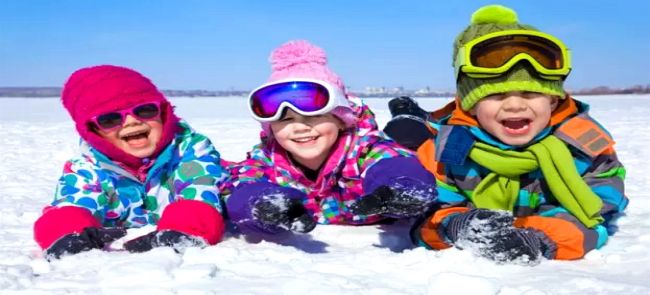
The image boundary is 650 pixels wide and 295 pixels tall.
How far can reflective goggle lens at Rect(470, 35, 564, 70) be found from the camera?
102 inches

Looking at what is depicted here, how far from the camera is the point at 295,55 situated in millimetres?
2980

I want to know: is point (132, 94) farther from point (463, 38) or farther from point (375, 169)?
point (463, 38)

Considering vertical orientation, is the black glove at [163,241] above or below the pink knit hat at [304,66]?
below

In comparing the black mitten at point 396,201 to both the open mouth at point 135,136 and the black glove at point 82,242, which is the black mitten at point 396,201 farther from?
the open mouth at point 135,136

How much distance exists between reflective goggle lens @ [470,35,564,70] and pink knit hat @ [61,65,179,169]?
1.65 meters

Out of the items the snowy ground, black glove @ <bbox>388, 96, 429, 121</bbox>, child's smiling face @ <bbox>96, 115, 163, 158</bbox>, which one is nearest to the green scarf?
the snowy ground

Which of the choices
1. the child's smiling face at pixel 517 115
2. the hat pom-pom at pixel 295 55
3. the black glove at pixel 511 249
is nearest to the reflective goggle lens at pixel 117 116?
the hat pom-pom at pixel 295 55

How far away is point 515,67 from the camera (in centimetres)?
258

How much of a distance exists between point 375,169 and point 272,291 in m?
0.92

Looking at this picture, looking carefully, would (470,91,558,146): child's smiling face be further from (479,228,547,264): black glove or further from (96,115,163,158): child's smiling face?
(96,115,163,158): child's smiling face

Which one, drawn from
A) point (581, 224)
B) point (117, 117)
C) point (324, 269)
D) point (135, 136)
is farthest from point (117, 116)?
point (581, 224)

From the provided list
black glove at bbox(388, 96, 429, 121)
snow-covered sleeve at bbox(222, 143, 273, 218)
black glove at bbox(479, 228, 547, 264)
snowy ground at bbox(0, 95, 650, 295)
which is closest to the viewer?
snowy ground at bbox(0, 95, 650, 295)

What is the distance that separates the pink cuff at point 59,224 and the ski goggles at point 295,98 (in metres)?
0.92

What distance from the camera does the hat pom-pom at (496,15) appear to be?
9.24 feet
